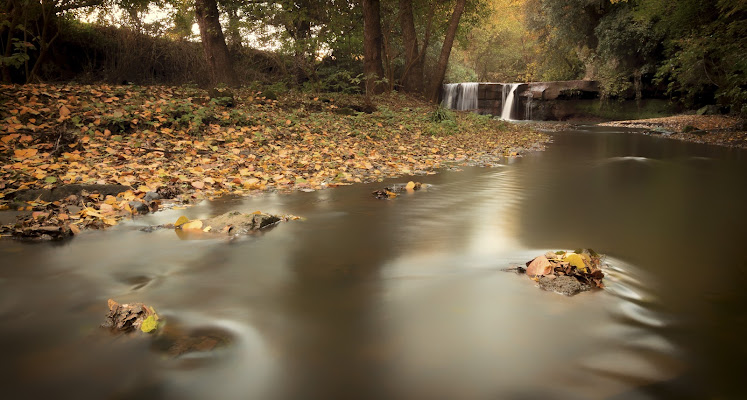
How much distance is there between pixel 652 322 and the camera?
217 cm

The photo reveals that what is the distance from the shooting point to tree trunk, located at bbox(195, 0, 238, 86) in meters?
11.8

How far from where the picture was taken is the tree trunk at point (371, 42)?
→ 1355cm

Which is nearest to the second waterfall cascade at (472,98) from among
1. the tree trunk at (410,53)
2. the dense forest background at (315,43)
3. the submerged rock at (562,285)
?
the dense forest background at (315,43)

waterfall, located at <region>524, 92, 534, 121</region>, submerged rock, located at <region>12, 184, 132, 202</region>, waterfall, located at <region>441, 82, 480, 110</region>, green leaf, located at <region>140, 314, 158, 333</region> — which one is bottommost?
green leaf, located at <region>140, 314, 158, 333</region>

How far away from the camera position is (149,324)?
6.79 ft

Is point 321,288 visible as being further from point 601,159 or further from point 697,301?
point 601,159

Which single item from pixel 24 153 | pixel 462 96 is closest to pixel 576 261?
pixel 24 153

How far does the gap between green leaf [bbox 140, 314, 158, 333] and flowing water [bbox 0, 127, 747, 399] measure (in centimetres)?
7

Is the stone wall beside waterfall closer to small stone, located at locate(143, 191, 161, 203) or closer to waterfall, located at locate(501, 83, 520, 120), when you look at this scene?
waterfall, located at locate(501, 83, 520, 120)

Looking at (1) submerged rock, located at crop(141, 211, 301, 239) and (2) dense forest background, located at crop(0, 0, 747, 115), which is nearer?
(1) submerged rock, located at crop(141, 211, 301, 239)

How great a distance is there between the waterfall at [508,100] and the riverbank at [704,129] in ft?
21.6

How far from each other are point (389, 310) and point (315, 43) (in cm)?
1329

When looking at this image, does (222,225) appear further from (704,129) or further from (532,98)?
(532,98)

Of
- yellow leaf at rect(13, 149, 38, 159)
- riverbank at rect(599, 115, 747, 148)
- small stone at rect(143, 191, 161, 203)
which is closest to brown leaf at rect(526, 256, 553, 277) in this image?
small stone at rect(143, 191, 161, 203)
